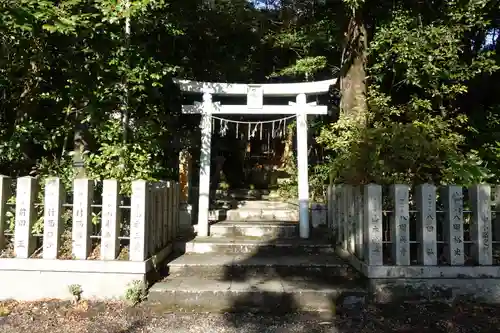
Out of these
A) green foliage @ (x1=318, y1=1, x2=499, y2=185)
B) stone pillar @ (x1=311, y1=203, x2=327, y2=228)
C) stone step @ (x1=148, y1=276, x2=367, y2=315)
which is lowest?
stone step @ (x1=148, y1=276, x2=367, y2=315)

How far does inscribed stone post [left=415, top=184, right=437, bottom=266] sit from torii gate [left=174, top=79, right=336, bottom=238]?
8.36ft

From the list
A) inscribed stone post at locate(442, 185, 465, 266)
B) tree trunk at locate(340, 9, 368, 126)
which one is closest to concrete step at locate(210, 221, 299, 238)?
tree trunk at locate(340, 9, 368, 126)

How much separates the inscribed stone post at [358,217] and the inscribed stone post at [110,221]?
10.0 feet

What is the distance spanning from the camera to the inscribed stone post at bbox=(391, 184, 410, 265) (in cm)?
480

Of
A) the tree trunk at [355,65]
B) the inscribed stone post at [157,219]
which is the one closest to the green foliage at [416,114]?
the tree trunk at [355,65]

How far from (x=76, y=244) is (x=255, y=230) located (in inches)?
127

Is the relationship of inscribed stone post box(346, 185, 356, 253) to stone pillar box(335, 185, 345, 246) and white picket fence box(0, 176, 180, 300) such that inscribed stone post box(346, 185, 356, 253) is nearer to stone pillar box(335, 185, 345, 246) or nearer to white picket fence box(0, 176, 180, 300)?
stone pillar box(335, 185, 345, 246)

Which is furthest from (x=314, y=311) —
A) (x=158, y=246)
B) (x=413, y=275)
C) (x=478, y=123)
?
(x=478, y=123)

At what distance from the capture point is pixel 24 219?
4.90 meters

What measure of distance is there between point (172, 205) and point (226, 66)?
383 centimetres

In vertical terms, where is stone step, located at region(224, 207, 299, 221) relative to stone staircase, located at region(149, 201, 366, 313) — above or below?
above

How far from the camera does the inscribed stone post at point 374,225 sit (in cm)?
479

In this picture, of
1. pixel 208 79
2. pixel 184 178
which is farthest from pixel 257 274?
pixel 208 79

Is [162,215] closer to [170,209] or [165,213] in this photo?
[165,213]
